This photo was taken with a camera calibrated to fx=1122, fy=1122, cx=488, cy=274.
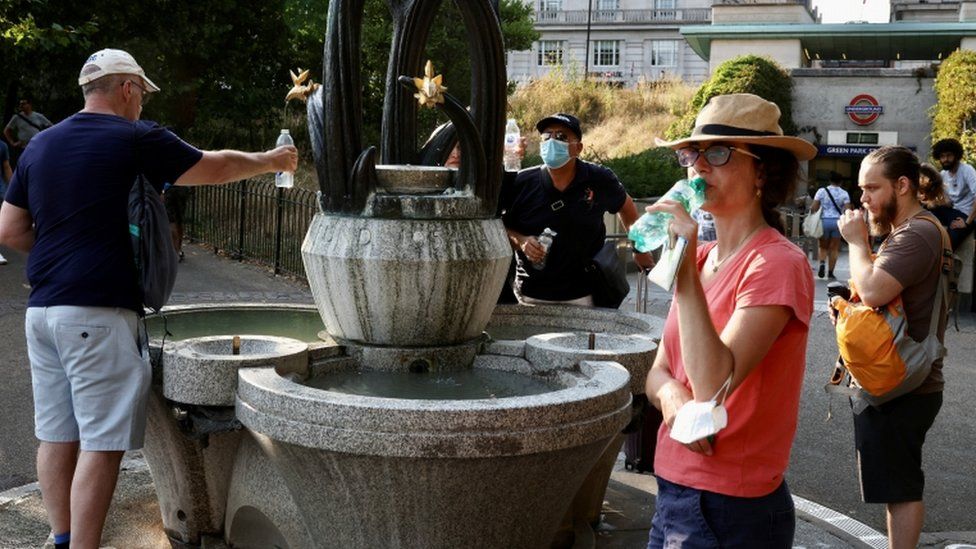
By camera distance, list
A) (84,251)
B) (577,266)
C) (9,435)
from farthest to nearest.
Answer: (9,435), (577,266), (84,251)

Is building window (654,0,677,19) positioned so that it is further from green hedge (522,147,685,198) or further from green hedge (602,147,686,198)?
green hedge (602,147,686,198)

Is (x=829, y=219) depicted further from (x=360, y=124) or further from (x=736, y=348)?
(x=736, y=348)

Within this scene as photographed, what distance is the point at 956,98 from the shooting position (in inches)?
1029

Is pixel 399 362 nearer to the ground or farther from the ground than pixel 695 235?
nearer to the ground

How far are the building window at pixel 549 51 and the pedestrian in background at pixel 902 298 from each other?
6202 centimetres

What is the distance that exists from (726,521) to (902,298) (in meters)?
2.17

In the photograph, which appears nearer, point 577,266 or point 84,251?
point 84,251

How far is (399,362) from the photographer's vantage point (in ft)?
16.7

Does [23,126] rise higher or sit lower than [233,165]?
higher

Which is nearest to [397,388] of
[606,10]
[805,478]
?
[805,478]

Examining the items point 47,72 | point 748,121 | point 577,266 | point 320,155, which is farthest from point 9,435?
point 47,72

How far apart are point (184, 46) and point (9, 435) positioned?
1162 centimetres

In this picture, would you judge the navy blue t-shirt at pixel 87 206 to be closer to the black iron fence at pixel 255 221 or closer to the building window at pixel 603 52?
the black iron fence at pixel 255 221

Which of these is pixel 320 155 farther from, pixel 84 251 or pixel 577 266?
pixel 577 266
